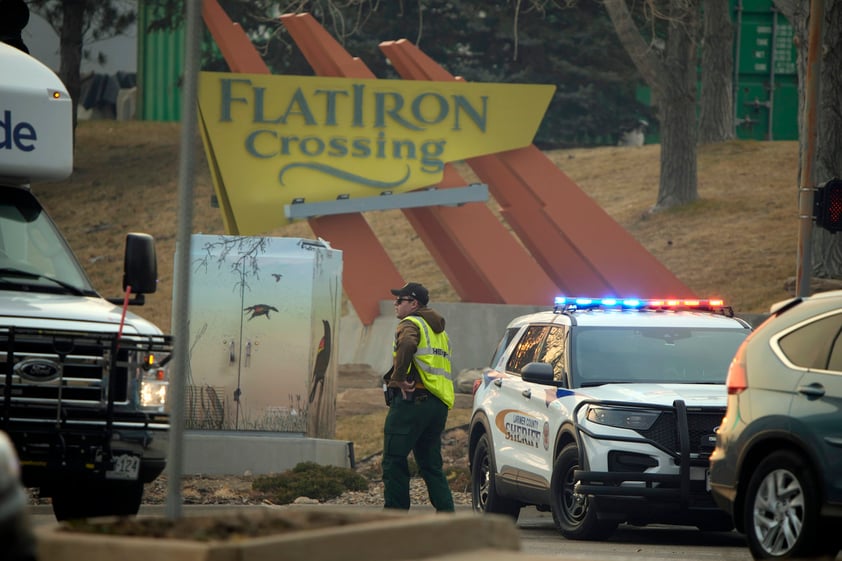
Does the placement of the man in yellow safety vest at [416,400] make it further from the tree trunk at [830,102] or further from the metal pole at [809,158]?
the tree trunk at [830,102]

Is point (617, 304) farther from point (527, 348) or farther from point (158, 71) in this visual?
point (158, 71)

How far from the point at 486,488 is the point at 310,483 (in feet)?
7.09

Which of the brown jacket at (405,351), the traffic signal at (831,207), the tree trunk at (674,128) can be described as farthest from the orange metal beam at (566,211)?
the brown jacket at (405,351)

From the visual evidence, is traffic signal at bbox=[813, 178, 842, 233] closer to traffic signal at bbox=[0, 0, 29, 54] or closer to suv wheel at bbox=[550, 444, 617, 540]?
suv wheel at bbox=[550, 444, 617, 540]

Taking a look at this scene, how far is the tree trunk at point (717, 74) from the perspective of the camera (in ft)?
129

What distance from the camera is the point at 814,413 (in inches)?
364

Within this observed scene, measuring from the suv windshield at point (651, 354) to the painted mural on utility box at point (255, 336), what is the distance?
17.0 feet

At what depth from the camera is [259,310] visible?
17.5 m

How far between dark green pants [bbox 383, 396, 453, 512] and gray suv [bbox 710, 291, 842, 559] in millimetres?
3258

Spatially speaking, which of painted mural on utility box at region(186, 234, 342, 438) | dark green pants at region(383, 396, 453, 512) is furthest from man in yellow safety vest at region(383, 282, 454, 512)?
Result: painted mural on utility box at region(186, 234, 342, 438)

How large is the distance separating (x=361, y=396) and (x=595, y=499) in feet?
34.6

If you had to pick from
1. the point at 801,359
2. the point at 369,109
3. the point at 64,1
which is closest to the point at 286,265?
the point at 369,109

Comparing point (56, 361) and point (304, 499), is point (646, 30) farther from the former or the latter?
point (56, 361)

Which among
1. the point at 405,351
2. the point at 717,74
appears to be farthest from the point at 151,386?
the point at 717,74
